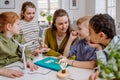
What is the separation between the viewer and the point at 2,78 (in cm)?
125

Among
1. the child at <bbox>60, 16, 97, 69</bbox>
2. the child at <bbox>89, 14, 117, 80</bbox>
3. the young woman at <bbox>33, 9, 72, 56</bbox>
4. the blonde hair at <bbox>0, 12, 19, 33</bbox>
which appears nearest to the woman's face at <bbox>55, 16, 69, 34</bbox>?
the young woman at <bbox>33, 9, 72, 56</bbox>

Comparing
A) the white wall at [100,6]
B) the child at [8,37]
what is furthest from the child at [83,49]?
the white wall at [100,6]

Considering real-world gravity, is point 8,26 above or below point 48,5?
below

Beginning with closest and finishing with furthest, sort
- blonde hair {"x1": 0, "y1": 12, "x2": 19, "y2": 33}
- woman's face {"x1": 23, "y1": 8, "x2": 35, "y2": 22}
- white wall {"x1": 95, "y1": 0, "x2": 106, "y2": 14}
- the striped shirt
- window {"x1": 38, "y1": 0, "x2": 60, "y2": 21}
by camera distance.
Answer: blonde hair {"x1": 0, "y1": 12, "x2": 19, "y2": 33} → the striped shirt → woman's face {"x1": 23, "y1": 8, "x2": 35, "y2": 22} → white wall {"x1": 95, "y1": 0, "x2": 106, "y2": 14} → window {"x1": 38, "y1": 0, "x2": 60, "y2": 21}

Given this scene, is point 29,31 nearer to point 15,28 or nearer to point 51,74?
point 15,28

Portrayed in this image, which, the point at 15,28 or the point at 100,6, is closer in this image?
the point at 15,28

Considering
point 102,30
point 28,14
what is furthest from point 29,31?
point 102,30

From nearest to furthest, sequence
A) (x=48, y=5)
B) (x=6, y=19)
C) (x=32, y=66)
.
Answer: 1. (x=32, y=66)
2. (x=6, y=19)
3. (x=48, y=5)

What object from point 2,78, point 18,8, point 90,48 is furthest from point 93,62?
point 18,8

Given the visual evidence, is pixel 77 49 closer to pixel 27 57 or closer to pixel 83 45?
pixel 83 45

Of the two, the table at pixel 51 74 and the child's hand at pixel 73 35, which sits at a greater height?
the child's hand at pixel 73 35

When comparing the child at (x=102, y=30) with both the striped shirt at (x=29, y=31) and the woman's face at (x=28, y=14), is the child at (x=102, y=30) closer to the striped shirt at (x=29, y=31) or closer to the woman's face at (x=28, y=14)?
the striped shirt at (x=29, y=31)

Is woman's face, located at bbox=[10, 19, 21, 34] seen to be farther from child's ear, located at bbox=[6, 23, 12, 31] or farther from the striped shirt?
the striped shirt

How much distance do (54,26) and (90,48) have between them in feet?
2.01
